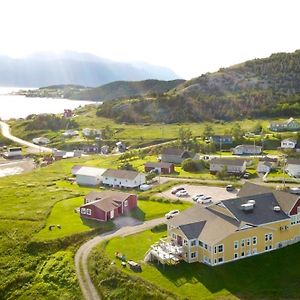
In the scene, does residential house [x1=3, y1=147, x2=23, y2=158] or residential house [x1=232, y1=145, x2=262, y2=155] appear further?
residential house [x1=3, y1=147, x2=23, y2=158]

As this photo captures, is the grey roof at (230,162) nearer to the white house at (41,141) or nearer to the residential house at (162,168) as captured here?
the residential house at (162,168)

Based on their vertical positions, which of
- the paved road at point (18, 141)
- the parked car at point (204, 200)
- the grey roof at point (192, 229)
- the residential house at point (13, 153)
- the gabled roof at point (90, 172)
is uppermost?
the grey roof at point (192, 229)

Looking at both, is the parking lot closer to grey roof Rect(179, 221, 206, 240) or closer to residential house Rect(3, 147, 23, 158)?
grey roof Rect(179, 221, 206, 240)

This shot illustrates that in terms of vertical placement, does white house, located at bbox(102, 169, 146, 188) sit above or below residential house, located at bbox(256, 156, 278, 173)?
above

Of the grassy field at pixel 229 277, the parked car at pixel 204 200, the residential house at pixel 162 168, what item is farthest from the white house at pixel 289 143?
the grassy field at pixel 229 277

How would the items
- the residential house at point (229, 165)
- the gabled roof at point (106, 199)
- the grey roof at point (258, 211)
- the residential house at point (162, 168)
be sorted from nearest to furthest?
1. the grey roof at point (258, 211)
2. the gabled roof at point (106, 199)
3. the residential house at point (229, 165)
4. the residential house at point (162, 168)

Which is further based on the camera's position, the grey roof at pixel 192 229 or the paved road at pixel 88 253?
the grey roof at pixel 192 229

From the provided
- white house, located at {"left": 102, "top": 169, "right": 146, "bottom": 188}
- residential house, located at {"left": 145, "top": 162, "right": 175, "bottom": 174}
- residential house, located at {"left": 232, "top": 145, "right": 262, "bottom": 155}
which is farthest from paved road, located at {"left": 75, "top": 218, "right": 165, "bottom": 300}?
residential house, located at {"left": 232, "top": 145, "right": 262, "bottom": 155}
